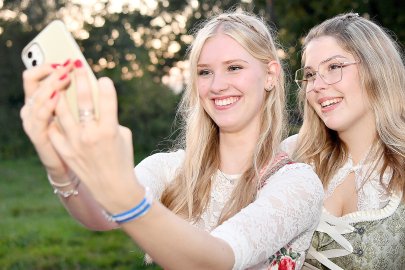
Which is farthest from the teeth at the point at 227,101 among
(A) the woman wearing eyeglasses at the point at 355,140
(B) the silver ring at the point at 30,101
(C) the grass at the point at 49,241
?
(C) the grass at the point at 49,241

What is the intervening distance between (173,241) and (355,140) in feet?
5.55

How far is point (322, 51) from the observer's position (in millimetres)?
2904

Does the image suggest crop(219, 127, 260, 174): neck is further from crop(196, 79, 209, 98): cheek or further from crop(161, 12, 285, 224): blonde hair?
crop(196, 79, 209, 98): cheek

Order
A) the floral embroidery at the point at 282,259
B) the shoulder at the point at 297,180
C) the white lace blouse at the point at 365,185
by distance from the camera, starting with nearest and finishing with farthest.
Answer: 1. the shoulder at the point at 297,180
2. the floral embroidery at the point at 282,259
3. the white lace blouse at the point at 365,185

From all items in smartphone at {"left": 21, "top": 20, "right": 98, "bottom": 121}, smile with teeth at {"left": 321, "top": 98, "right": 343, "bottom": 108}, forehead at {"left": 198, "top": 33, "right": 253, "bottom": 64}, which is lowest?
smile with teeth at {"left": 321, "top": 98, "right": 343, "bottom": 108}

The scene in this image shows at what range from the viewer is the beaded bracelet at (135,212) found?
1267 mm

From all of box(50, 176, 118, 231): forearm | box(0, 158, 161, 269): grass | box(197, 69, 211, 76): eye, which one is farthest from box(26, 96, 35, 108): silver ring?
box(0, 158, 161, 269): grass

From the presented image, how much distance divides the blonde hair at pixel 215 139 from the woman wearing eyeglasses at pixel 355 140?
452 millimetres

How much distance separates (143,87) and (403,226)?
15.9 m

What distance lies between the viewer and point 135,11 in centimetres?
1825

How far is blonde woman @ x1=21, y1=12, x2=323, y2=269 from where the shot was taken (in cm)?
121

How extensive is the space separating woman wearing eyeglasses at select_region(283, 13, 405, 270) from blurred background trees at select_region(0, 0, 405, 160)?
1403 centimetres

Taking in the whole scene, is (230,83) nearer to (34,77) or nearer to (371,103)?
(371,103)

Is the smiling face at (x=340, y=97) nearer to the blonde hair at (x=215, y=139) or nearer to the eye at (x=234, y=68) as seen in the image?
the blonde hair at (x=215, y=139)
